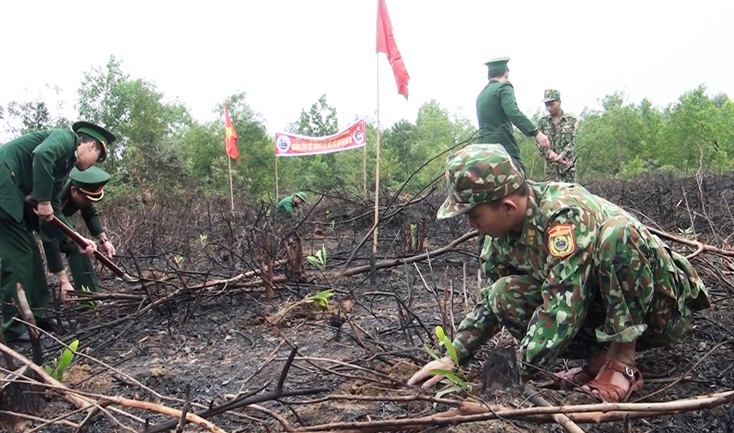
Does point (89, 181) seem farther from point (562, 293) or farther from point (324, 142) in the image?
point (324, 142)

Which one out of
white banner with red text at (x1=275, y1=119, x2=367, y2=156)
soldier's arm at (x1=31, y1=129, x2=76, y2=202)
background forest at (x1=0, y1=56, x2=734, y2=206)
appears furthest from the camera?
background forest at (x1=0, y1=56, x2=734, y2=206)

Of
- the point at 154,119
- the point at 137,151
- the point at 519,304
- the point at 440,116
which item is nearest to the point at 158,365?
the point at 519,304

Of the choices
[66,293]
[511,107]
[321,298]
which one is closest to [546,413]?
[321,298]

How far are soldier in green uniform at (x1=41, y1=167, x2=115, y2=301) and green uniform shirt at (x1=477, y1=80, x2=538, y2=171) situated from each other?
10.3ft

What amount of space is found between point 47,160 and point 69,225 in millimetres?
1085

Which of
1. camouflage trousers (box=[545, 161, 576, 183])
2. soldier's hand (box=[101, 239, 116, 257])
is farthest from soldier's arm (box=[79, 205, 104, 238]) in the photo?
camouflage trousers (box=[545, 161, 576, 183])

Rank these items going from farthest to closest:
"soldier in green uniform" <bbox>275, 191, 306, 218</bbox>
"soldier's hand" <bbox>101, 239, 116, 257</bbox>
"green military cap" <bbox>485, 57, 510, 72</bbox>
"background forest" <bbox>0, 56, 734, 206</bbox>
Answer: "background forest" <bbox>0, 56, 734, 206</bbox> < "soldier in green uniform" <bbox>275, 191, 306, 218</bbox> < "green military cap" <bbox>485, 57, 510, 72</bbox> < "soldier's hand" <bbox>101, 239, 116, 257</bbox>

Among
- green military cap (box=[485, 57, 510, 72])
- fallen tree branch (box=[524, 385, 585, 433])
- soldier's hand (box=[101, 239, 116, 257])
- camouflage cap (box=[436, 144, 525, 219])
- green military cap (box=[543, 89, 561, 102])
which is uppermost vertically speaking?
green military cap (box=[485, 57, 510, 72])

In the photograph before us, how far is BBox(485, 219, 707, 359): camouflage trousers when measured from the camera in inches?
71.8

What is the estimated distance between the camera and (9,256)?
356 cm

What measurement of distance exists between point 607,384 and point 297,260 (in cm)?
267

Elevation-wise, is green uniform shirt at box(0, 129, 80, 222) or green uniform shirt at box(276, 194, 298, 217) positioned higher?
green uniform shirt at box(0, 129, 80, 222)

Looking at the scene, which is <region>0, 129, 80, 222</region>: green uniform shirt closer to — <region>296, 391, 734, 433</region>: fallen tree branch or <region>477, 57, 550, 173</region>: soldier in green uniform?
<region>296, 391, 734, 433</region>: fallen tree branch

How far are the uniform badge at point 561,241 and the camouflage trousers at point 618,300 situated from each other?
12cm
